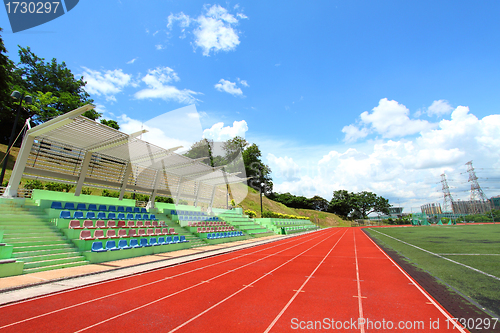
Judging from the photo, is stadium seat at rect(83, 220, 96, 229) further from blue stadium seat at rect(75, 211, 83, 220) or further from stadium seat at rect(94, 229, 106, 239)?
stadium seat at rect(94, 229, 106, 239)

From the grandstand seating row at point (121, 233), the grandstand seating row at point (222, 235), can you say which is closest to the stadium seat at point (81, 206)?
the grandstand seating row at point (121, 233)

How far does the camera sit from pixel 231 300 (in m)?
5.91

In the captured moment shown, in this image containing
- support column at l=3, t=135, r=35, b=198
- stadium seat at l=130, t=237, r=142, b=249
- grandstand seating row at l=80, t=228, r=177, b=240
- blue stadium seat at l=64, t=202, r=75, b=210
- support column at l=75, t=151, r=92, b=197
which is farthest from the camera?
support column at l=75, t=151, r=92, b=197

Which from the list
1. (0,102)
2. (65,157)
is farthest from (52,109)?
(65,157)

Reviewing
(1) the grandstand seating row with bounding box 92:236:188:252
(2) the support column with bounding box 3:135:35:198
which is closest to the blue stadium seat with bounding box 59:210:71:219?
(1) the grandstand seating row with bounding box 92:236:188:252

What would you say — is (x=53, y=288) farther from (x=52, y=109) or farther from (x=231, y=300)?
(x=52, y=109)

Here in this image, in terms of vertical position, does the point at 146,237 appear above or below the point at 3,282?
above

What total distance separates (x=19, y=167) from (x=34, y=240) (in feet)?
19.2

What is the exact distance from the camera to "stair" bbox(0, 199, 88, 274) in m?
8.62

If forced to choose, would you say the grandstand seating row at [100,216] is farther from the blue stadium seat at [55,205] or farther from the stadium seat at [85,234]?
the stadium seat at [85,234]

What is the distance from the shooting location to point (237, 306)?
549cm

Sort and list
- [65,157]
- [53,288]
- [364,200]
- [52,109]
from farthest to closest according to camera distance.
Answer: [364,200] → [52,109] → [65,157] → [53,288]

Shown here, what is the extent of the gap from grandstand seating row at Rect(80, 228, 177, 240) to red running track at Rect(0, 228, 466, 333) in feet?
13.5

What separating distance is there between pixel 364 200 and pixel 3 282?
317ft
